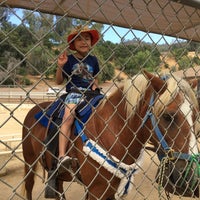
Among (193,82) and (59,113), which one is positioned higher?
(59,113)

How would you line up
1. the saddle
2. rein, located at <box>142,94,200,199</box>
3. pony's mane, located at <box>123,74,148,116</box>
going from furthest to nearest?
the saddle < pony's mane, located at <box>123,74,148,116</box> < rein, located at <box>142,94,200,199</box>

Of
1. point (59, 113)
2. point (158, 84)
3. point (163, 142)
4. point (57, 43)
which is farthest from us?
point (59, 113)

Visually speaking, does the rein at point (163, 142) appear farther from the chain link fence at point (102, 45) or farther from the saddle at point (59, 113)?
the saddle at point (59, 113)

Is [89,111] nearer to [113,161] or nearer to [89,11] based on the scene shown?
[113,161]

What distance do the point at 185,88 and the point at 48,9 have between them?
1.64m

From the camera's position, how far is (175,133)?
7.29 ft

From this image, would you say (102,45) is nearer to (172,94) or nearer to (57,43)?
(57,43)

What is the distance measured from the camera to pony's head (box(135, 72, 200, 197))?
2117 millimetres

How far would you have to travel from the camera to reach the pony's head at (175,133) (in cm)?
212

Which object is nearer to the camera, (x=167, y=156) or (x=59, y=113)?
(x=167, y=156)

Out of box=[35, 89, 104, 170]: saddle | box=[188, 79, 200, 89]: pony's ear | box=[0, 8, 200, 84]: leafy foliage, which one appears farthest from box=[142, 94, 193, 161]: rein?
box=[35, 89, 104, 170]: saddle

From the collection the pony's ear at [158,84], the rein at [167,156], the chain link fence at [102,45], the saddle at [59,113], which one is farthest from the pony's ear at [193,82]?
the saddle at [59,113]

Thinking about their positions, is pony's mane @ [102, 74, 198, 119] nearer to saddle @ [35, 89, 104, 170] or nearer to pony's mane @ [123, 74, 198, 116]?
pony's mane @ [123, 74, 198, 116]

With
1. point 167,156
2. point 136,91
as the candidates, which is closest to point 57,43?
point 136,91
